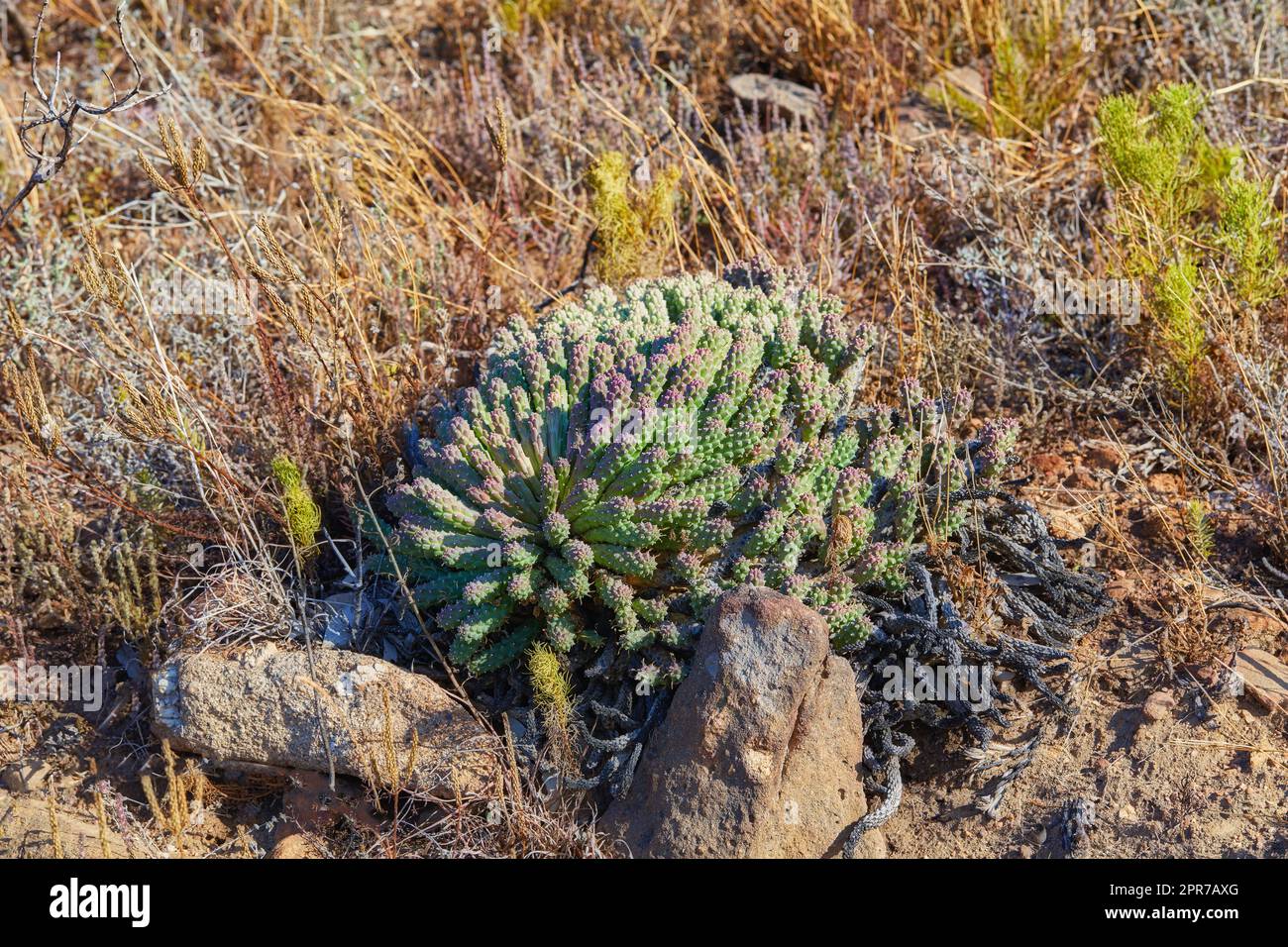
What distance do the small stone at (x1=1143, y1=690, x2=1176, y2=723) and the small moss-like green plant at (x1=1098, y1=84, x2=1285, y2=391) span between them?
1.30 metres

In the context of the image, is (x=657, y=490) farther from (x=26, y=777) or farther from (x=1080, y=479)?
(x=26, y=777)

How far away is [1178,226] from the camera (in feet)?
14.4

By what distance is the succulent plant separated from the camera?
11.2 ft

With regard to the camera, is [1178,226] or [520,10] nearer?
[1178,226]

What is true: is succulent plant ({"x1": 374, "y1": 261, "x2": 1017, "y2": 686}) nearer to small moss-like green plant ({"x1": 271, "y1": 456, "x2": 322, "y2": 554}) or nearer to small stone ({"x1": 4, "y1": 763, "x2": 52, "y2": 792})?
small moss-like green plant ({"x1": 271, "y1": 456, "x2": 322, "y2": 554})

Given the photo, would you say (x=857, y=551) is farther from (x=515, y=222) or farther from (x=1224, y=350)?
(x=515, y=222)

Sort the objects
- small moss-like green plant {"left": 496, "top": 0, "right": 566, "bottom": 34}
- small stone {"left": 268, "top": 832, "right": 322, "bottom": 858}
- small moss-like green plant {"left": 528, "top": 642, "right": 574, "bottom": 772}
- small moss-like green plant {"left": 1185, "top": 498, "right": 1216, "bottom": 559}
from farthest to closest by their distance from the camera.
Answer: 1. small moss-like green plant {"left": 496, "top": 0, "right": 566, "bottom": 34}
2. small moss-like green plant {"left": 1185, "top": 498, "right": 1216, "bottom": 559}
3. small stone {"left": 268, "top": 832, "right": 322, "bottom": 858}
4. small moss-like green plant {"left": 528, "top": 642, "right": 574, "bottom": 772}

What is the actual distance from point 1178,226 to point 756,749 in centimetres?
266

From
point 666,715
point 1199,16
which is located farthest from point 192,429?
point 1199,16

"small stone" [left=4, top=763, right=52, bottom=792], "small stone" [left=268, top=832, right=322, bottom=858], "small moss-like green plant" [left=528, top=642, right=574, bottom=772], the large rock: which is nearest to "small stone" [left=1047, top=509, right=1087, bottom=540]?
the large rock

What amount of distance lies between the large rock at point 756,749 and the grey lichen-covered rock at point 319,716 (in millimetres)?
573

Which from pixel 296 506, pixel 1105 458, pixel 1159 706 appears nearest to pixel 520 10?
pixel 296 506

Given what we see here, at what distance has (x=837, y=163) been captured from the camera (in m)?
5.34

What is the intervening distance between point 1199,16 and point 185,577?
5039mm
